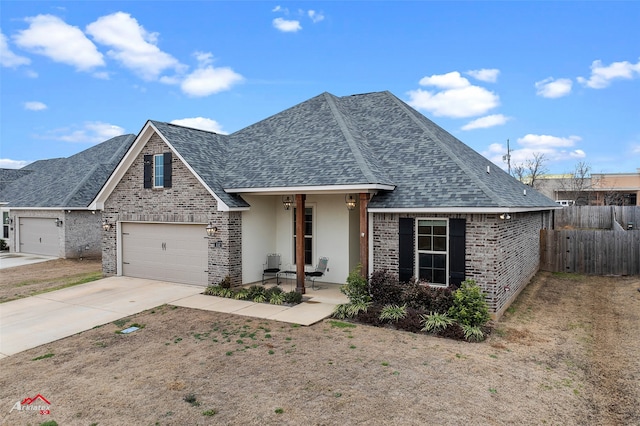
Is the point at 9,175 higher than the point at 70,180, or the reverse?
the point at 9,175

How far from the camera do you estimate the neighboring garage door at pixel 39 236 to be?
22516 mm

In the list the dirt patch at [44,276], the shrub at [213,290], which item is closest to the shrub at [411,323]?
the shrub at [213,290]

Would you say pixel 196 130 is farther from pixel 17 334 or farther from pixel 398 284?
pixel 398 284

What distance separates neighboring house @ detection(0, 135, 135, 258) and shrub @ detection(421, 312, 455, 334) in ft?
65.2

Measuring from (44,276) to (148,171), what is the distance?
282 inches

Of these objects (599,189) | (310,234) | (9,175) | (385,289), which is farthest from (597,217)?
(9,175)

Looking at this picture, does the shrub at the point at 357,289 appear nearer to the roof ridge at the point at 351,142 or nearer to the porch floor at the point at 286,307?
the porch floor at the point at 286,307

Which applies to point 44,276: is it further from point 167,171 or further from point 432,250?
point 432,250

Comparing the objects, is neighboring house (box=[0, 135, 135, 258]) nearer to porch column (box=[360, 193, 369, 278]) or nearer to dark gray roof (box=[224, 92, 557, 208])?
dark gray roof (box=[224, 92, 557, 208])

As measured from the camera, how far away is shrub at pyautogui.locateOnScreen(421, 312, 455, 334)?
9031 millimetres

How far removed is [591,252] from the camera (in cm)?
1681

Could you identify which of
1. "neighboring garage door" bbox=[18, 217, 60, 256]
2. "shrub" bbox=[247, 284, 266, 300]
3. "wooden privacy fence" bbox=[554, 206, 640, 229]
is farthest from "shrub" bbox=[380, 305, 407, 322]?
"wooden privacy fence" bbox=[554, 206, 640, 229]

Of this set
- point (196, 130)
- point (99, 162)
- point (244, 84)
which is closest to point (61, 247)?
point (99, 162)

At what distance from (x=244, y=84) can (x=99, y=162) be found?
1155 centimetres
